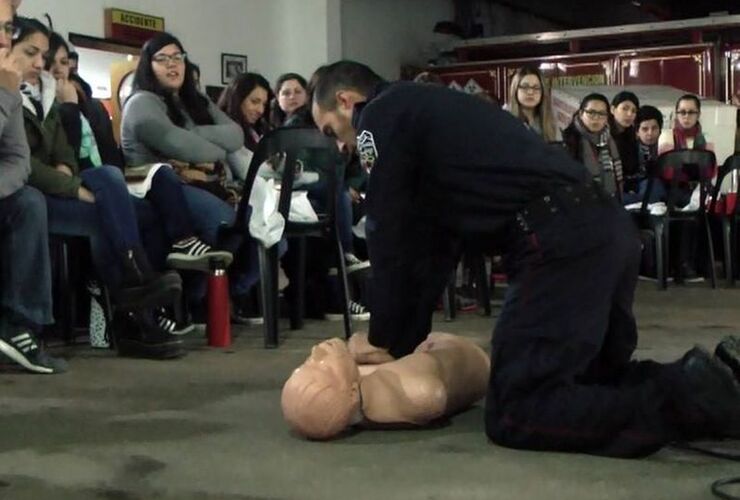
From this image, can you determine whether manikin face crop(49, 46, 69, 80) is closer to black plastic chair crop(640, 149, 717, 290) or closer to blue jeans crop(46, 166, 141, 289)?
blue jeans crop(46, 166, 141, 289)

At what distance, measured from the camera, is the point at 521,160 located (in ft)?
6.43

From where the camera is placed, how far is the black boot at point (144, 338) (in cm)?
320

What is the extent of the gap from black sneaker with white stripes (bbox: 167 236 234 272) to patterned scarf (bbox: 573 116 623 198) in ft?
8.38

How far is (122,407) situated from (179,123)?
1.64m

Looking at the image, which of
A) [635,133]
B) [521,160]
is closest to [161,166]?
[521,160]

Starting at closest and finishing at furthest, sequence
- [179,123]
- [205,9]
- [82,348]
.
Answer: [82,348] < [179,123] < [205,9]

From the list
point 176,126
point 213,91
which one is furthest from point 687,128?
point 176,126

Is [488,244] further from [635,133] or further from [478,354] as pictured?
[635,133]

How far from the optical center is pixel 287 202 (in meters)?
3.44

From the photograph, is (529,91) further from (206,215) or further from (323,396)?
(323,396)

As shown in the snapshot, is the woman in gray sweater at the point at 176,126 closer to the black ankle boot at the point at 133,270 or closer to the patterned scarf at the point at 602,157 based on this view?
the black ankle boot at the point at 133,270

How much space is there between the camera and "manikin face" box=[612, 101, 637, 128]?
256 inches

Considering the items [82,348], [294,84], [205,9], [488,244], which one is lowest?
[82,348]

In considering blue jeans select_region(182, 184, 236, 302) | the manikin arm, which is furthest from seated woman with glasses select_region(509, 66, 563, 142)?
the manikin arm
